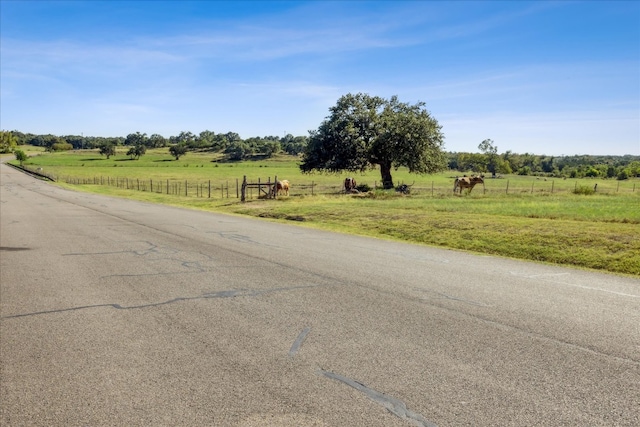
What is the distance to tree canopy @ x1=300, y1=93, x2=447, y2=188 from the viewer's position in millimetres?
43281

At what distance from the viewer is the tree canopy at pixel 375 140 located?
43.3 metres

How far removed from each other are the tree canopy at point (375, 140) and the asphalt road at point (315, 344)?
32615 millimetres

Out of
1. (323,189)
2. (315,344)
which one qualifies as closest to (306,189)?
(323,189)

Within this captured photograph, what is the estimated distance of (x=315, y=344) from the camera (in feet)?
19.6

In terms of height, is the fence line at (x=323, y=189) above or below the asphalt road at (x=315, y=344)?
below

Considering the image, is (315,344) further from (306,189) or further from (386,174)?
(306,189)

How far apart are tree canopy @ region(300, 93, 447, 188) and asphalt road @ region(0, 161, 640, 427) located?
3262cm

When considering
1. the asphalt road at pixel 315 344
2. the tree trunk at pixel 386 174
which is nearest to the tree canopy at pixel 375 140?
the tree trunk at pixel 386 174

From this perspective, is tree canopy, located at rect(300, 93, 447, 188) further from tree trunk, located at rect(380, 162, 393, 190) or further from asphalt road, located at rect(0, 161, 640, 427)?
asphalt road, located at rect(0, 161, 640, 427)

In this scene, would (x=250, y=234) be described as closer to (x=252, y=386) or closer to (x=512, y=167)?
(x=252, y=386)

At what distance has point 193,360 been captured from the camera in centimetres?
554

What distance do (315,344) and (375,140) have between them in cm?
3946

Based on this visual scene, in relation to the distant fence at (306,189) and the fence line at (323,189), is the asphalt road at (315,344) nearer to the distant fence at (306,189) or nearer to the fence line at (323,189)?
the distant fence at (306,189)

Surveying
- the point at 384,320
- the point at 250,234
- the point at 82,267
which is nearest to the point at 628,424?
the point at 384,320
